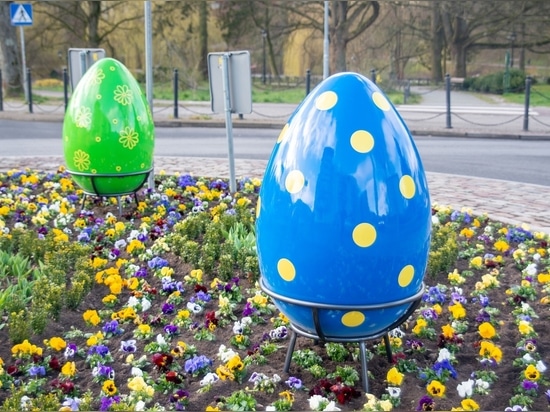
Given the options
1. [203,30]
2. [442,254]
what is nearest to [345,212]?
[442,254]

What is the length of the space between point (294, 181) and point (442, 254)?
232 cm

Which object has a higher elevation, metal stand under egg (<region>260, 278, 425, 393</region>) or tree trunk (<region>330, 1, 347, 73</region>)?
tree trunk (<region>330, 1, 347, 73</region>)

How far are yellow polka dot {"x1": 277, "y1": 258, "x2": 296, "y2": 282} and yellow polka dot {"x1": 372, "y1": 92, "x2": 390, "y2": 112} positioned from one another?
0.84 metres

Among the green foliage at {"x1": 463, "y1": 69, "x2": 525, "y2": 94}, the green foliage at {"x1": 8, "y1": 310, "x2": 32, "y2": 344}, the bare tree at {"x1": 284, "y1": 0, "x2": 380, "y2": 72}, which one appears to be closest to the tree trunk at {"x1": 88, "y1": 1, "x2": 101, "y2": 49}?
the bare tree at {"x1": 284, "y1": 0, "x2": 380, "y2": 72}

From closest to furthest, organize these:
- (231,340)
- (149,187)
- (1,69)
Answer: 1. (231,340)
2. (149,187)
3. (1,69)

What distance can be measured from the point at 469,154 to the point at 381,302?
10279mm

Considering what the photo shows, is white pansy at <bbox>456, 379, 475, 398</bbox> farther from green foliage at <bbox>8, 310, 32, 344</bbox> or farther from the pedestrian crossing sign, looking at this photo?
the pedestrian crossing sign

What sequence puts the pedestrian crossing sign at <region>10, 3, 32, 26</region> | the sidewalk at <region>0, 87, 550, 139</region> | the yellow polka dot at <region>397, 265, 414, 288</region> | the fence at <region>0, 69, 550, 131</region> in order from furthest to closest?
1. the pedestrian crossing sign at <region>10, 3, 32, 26</region>
2. the fence at <region>0, 69, 550, 131</region>
3. the sidewalk at <region>0, 87, 550, 139</region>
4. the yellow polka dot at <region>397, 265, 414, 288</region>

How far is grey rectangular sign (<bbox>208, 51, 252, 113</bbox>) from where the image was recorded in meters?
7.71

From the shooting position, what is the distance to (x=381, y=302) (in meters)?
3.28

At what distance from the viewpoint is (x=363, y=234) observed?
3.17m

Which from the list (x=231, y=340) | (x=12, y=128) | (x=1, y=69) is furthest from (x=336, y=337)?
(x=1, y=69)

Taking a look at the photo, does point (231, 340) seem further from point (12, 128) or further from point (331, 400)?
point (12, 128)

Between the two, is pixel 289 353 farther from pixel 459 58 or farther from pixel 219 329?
pixel 459 58
